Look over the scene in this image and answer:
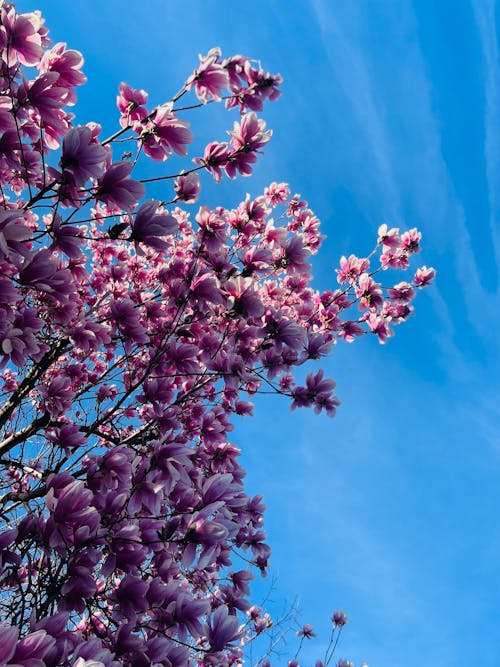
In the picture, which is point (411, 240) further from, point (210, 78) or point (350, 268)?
point (210, 78)

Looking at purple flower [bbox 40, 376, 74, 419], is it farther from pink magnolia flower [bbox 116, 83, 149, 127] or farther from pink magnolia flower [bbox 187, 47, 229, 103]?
pink magnolia flower [bbox 187, 47, 229, 103]

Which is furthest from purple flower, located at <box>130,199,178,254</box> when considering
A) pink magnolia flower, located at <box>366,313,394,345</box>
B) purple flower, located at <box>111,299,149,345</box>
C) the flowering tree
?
pink magnolia flower, located at <box>366,313,394,345</box>

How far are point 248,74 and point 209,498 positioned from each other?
6.39ft

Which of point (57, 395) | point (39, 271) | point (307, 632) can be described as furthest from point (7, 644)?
point (307, 632)

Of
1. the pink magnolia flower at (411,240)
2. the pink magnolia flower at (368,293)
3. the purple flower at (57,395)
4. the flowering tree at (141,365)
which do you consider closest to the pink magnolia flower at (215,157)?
the flowering tree at (141,365)

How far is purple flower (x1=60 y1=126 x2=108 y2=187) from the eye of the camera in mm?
1603

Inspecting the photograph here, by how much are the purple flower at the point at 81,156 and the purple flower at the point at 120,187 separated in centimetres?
7

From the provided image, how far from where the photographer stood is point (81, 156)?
5.37 ft

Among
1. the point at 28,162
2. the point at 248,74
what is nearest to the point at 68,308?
the point at 28,162

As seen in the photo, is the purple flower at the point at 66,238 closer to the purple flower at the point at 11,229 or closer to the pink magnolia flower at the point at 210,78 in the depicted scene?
the purple flower at the point at 11,229

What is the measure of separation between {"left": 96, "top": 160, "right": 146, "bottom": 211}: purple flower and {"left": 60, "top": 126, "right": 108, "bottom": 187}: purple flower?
0.07m

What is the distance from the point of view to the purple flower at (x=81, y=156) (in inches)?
63.1

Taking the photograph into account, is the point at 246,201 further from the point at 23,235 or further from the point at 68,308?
the point at 23,235

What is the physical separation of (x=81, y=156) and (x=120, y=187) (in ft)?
0.60
